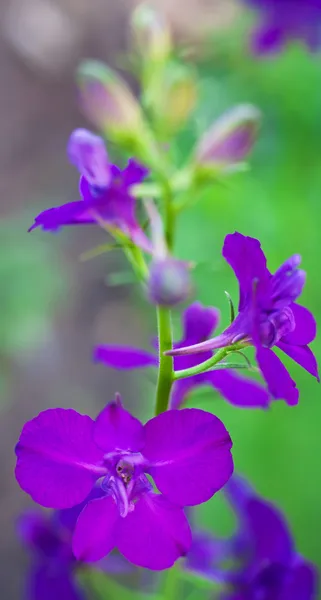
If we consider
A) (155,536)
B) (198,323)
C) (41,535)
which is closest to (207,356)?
(198,323)

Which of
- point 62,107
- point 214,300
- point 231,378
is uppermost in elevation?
point 62,107

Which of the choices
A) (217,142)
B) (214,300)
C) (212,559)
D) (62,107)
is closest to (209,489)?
(217,142)

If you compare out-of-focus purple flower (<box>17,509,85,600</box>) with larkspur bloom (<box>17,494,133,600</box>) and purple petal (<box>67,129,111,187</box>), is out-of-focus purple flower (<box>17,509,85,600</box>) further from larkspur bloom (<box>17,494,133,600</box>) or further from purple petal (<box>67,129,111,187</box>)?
purple petal (<box>67,129,111,187</box>)

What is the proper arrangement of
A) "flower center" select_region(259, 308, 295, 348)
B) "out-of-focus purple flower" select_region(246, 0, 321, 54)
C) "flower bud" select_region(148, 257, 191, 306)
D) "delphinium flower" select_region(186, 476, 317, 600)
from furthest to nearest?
1. "out-of-focus purple flower" select_region(246, 0, 321, 54)
2. "delphinium flower" select_region(186, 476, 317, 600)
3. "flower center" select_region(259, 308, 295, 348)
4. "flower bud" select_region(148, 257, 191, 306)

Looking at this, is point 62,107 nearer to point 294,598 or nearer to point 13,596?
point 13,596

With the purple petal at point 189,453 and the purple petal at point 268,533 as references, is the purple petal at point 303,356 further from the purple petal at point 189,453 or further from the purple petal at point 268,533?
the purple petal at point 268,533

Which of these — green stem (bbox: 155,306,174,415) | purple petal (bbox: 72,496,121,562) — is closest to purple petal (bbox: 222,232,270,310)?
green stem (bbox: 155,306,174,415)
